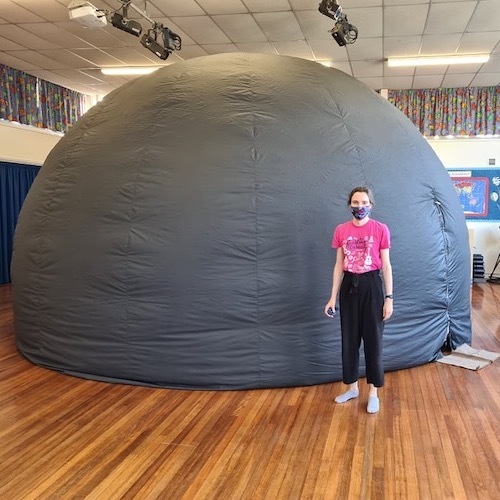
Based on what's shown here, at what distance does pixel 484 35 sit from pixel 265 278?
217 inches

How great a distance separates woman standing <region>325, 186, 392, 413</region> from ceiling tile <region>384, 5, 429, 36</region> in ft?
13.1

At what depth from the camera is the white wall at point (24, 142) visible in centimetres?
840

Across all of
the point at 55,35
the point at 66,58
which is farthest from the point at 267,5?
the point at 66,58

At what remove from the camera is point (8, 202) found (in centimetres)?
864

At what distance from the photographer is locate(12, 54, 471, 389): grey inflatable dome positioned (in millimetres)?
3344

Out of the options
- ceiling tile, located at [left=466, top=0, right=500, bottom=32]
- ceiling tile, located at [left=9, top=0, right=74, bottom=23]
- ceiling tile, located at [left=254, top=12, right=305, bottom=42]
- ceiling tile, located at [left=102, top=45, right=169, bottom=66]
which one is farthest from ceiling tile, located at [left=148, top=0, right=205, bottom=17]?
ceiling tile, located at [left=466, top=0, right=500, bottom=32]

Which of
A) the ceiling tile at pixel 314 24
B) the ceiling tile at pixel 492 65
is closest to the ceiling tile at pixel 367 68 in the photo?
the ceiling tile at pixel 314 24

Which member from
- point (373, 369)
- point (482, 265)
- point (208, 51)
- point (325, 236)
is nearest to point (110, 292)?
point (325, 236)

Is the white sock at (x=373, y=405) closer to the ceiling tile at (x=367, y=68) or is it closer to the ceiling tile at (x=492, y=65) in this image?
the ceiling tile at (x=367, y=68)

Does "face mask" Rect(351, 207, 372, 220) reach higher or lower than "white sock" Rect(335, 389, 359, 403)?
higher

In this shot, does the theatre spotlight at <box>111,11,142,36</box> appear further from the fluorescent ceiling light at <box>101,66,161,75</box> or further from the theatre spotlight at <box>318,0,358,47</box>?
the fluorescent ceiling light at <box>101,66,161,75</box>

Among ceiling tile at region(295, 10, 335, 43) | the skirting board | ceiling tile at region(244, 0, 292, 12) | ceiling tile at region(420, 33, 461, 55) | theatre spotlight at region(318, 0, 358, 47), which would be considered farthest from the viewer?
ceiling tile at region(420, 33, 461, 55)

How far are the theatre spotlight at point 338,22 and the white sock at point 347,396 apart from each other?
4.08 meters

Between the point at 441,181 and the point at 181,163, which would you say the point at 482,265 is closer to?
the point at 441,181
